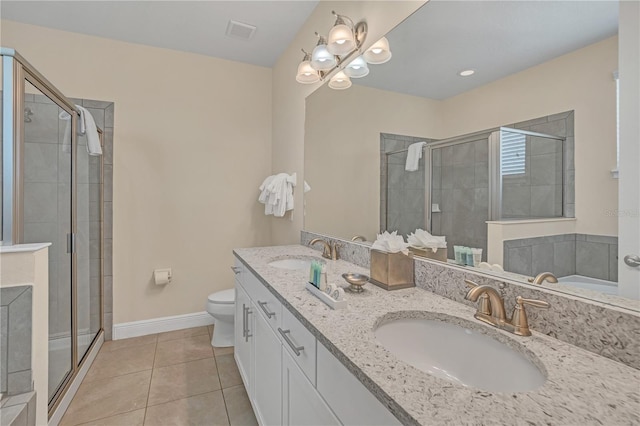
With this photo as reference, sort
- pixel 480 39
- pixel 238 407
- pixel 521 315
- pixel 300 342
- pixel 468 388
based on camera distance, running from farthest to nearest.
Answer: pixel 238 407 < pixel 480 39 < pixel 300 342 < pixel 521 315 < pixel 468 388

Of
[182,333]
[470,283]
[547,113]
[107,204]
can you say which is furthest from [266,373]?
[107,204]

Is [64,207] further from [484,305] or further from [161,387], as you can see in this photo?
[484,305]

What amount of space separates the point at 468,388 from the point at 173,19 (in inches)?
113

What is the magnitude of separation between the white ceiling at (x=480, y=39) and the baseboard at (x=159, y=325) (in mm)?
2576

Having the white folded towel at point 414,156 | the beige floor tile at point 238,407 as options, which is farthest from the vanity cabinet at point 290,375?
the white folded towel at point 414,156

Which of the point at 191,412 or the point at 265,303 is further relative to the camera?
the point at 191,412

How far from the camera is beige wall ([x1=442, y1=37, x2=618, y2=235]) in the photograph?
0.75m

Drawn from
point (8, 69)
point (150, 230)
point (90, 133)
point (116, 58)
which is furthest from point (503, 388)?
point (116, 58)

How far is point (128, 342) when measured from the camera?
2.53 m

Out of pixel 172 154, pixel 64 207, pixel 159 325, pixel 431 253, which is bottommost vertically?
pixel 159 325

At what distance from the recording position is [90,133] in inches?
81.5

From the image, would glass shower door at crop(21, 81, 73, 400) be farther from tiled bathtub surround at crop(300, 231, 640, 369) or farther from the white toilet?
tiled bathtub surround at crop(300, 231, 640, 369)

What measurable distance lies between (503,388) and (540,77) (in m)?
0.87

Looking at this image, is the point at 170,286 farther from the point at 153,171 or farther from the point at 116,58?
the point at 116,58
